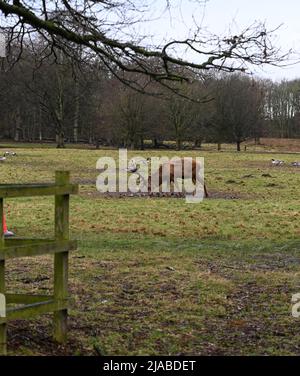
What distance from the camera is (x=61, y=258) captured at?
18.3ft

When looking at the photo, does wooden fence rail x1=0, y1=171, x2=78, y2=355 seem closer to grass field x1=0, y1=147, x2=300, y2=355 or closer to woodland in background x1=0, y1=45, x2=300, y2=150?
grass field x1=0, y1=147, x2=300, y2=355

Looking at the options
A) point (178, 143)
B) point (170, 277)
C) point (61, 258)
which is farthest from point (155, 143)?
point (61, 258)

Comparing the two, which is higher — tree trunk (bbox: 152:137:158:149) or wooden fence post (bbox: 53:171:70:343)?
tree trunk (bbox: 152:137:158:149)

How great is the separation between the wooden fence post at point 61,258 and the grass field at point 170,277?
0.55 feet

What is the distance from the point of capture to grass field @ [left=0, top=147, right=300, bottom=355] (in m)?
5.96

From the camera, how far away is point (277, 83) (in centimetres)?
8744

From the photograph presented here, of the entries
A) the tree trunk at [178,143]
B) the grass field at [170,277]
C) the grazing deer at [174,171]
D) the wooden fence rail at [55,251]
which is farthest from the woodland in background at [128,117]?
the wooden fence rail at [55,251]

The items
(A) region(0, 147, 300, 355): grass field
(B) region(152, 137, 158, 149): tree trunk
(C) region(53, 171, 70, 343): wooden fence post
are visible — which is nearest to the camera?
(C) region(53, 171, 70, 343): wooden fence post

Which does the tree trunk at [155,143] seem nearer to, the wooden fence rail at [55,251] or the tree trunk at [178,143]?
the tree trunk at [178,143]

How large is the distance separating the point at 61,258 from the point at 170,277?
11.2 ft

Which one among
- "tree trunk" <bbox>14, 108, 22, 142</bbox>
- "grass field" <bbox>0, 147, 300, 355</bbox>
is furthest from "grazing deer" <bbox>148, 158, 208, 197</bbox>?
"tree trunk" <bbox>14, 108, 22, 142</bbox>

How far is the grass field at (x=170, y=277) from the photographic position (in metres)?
5.96

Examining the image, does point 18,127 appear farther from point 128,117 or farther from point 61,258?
point 61,258

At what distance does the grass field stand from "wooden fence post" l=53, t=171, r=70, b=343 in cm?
17
